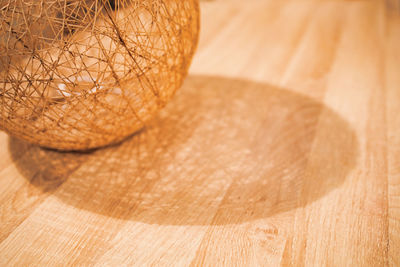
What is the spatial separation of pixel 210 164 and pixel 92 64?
34 cm

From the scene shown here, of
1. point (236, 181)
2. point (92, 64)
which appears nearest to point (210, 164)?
point (236, 181)

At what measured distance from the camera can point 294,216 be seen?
0.64 m

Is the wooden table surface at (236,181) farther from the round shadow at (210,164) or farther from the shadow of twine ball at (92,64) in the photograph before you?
the shadow of twine ball at (92,64)

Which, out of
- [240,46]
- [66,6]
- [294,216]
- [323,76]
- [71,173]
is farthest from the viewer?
[240,46]

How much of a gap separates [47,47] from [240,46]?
86 cm

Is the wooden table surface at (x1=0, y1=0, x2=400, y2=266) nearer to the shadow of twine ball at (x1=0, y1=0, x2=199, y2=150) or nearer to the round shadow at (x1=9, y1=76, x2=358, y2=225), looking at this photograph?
the round shadow at (x1=9, y1=76, x2=358, y2=225)

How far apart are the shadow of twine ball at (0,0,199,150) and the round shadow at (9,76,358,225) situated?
86mm

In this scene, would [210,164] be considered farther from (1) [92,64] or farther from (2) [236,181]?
(1) [92,64]

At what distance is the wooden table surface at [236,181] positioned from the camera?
0.59 metres

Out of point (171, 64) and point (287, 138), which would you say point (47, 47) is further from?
point (287, 138)

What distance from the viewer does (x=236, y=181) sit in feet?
2.37

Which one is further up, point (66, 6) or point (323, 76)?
point (66, 6)

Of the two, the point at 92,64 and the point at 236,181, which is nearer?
the point at 92,64

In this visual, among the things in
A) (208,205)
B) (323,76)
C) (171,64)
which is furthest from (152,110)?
(323,76)
